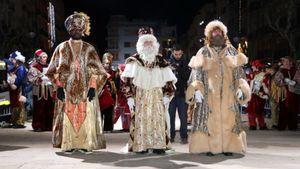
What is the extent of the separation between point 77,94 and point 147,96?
3.93ft

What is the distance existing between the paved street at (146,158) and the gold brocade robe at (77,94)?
28 cm

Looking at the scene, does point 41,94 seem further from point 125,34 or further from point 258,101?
point 125,34

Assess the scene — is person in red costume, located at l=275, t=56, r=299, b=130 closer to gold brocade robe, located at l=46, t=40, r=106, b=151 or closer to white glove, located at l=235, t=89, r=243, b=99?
white glove, located at l=235, t=89, r=243, b=99

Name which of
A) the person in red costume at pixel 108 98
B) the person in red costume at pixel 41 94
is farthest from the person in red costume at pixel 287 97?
the person in red costume at pixel 41 94

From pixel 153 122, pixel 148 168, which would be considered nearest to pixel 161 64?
pixel 153 122

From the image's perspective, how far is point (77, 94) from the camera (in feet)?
30.8

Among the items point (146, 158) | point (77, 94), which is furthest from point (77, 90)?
point (146, 158)

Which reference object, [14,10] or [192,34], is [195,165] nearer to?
[14,10]

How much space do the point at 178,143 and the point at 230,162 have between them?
2.95 m

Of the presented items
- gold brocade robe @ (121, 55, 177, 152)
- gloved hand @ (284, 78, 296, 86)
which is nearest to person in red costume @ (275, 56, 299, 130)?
gloved hand @ (284, 78, 296, 86)

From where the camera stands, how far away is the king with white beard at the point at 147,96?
909 cm

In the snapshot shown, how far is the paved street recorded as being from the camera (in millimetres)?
7840

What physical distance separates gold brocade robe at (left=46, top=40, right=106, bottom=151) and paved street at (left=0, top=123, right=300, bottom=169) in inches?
11.0

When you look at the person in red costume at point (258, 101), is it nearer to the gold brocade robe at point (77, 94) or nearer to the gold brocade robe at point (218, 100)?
the gold brocade robe at point (218, 100)
